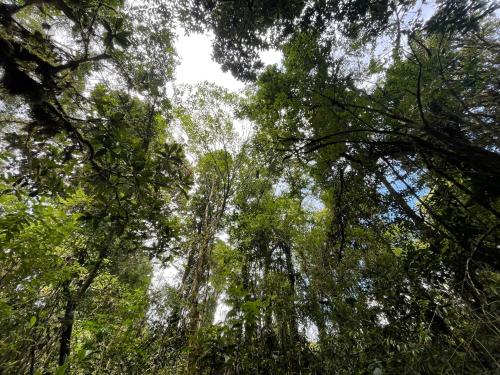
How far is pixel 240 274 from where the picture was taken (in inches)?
237

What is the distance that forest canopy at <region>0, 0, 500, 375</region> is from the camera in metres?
2.13

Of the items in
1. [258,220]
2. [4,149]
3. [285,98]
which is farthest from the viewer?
[258,220]

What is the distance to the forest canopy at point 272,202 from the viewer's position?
2129 millimetres

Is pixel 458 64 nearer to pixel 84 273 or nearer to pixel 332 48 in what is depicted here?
pixel 332 48

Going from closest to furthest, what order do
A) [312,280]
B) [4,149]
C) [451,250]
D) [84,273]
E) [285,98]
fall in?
[4,149], [451,250], [312,280], [84,273], [285,98]

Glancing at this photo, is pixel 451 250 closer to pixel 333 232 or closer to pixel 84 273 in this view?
pixel 333 232

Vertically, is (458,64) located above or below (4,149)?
above

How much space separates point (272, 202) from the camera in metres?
7.69

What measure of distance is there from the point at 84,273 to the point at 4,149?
372cm

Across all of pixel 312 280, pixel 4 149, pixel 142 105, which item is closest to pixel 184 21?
pixel 142 105

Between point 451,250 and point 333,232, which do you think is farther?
point 333,232

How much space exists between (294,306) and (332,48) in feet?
17.9

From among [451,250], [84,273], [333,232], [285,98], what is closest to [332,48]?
[285,98]

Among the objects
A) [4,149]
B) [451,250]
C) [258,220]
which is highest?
[258,220]
